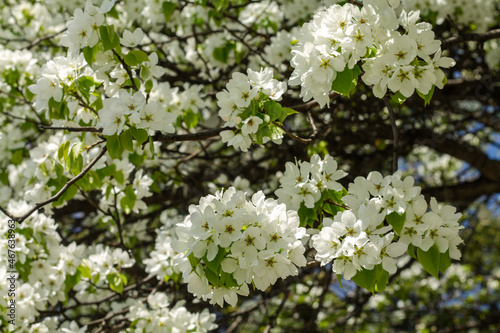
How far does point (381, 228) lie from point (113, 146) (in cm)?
96

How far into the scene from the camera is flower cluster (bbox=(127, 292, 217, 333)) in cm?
243

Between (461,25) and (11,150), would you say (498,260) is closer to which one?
(461,25)

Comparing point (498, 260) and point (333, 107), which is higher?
point (333, 107)

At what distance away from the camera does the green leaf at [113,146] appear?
5.80 ft

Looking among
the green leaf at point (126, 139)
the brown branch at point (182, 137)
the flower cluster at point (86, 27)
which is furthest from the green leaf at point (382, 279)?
the flower cluster at point (86, 27)

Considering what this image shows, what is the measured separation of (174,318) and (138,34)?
135cm

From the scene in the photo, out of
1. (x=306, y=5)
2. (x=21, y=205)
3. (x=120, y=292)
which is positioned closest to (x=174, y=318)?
(x=120, y=292)

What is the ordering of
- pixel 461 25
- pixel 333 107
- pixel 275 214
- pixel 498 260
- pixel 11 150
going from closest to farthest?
pixel 275 214, pixel 333 107, pixel 11 150, pixel 461 25, pixel 498 260

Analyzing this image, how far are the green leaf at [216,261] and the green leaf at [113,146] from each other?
0.56 metres

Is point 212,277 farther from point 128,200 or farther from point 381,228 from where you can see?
point 128,200

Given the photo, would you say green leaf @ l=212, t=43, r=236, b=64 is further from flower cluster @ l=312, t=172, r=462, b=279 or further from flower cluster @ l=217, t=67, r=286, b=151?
flower cluster @ l=312, t=172, r=462, b=279

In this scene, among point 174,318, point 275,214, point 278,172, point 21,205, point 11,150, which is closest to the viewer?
point 275,214

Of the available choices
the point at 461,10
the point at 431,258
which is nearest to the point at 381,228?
the point at 431,258

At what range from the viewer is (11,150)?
335 cm
